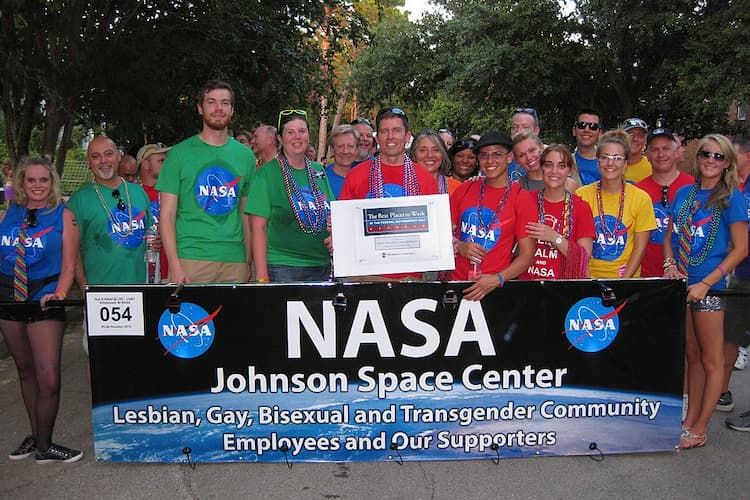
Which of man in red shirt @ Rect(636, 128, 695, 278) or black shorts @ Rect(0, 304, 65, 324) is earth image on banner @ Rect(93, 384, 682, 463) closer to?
black shorts @ Rect(0, 304, 65, 324)

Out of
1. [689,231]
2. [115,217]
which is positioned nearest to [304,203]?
[115,217]

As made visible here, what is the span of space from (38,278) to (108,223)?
2.09ft

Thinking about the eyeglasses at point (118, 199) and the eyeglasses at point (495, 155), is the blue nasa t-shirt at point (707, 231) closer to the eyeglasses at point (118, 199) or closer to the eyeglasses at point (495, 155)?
the eyeglasses at point (495, 155)

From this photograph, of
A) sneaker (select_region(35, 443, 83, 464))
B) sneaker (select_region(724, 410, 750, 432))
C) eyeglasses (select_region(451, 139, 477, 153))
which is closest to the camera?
sneaker (select_region(35, 443, 83, 464))

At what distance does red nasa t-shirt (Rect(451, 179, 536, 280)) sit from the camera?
4.02 meters

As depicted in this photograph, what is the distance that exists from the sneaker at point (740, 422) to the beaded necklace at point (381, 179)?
111 inches

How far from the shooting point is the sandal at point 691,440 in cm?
430

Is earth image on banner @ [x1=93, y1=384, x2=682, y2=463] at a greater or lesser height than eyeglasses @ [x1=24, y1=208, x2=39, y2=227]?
lesser

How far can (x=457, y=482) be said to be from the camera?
3.84 meters

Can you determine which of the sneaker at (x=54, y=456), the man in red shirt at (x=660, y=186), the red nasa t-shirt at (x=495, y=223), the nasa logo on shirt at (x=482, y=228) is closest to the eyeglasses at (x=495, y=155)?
the red nasa t-shirt at (x=495, y=223)

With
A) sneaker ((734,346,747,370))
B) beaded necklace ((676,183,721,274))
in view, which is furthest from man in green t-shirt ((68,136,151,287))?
sneaker ((734,346,747,370))

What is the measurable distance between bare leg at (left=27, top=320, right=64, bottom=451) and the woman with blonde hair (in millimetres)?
3825

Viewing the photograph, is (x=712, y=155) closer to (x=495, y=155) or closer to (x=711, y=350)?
(x=711, y=350)

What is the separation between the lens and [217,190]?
4.23 meters
